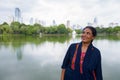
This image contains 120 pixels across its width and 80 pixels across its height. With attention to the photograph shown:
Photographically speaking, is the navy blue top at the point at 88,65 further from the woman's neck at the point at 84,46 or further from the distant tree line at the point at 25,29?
the distant tree line at the point at 25,29

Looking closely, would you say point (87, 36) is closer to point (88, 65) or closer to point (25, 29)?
point (88, 65)

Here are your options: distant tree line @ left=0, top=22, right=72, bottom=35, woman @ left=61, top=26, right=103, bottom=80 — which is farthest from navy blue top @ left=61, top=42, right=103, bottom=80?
distant tree line @ left=0, top=22, right=72, bottom=35

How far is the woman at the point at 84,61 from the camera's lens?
185cm

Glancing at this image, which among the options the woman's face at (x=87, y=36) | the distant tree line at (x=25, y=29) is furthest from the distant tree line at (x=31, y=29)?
the woman's face at (x=87, y=36)

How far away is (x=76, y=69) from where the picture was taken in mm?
1878

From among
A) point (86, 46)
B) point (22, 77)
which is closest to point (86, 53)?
point (86, 46)

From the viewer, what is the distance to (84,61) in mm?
1852

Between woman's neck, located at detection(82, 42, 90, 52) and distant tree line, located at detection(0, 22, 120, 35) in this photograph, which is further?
distant tree line, located at detection(0, 22, 120, 35)

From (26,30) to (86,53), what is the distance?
5158 centimetres

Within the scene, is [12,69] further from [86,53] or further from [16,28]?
[16,28]

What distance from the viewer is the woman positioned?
1853mm

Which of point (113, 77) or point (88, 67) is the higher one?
point (88, 67)

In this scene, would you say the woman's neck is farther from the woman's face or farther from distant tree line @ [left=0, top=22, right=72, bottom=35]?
distant tree line @ [left=0, top=22, right=72, bottom=35]

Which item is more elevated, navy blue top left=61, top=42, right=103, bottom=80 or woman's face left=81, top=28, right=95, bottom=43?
woman's face left=81, top=28, right=95, bottom=43
